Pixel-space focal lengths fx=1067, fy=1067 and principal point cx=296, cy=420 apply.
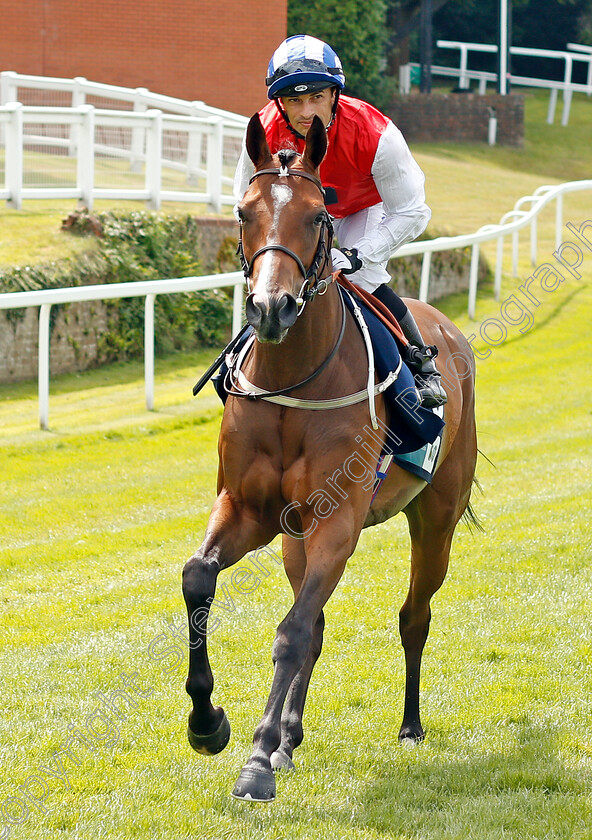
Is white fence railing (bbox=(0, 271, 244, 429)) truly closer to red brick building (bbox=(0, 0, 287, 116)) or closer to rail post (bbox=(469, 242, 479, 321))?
rail post (bbox=(469, 242, 479, 321))

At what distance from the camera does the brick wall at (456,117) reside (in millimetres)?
28047

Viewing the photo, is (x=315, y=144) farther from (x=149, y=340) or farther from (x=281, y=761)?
(x=149, y=340)

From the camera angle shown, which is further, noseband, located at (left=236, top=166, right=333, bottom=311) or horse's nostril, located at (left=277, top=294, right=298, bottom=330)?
noseband, located at (left=236, top=166, right=333, bottom=311)

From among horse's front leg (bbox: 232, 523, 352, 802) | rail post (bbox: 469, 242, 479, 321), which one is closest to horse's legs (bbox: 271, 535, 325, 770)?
horse's front leg (bbox: 232, 523, 352, 802)

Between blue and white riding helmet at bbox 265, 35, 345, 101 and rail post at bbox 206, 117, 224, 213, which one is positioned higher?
blue and white riding helmet at bbox 265, 35, 345, 101

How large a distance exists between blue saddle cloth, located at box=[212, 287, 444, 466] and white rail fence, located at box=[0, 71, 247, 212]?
8.38 meters

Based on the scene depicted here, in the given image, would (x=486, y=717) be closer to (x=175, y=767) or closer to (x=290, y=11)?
(x=175, y=767)

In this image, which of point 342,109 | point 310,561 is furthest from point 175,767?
point 342,109

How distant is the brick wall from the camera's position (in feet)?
92.0

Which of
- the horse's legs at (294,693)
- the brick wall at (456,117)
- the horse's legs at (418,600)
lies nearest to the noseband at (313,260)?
the horse's legs at (294,693)

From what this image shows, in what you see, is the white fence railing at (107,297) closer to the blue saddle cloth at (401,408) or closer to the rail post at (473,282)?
the rail post at (473,282)

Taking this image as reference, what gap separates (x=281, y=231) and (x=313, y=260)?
18 centimetres

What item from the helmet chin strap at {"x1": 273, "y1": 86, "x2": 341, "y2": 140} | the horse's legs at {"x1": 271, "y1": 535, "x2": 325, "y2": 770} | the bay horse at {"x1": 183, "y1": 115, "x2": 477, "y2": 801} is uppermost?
the helmet chin strap at {"x1": 273, "y1": 86, "x2": 341, "y2": 140}

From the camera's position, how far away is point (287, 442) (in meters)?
3.80
